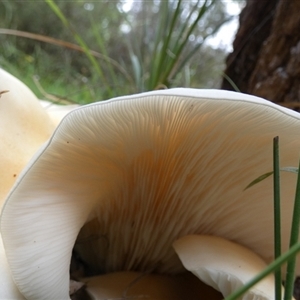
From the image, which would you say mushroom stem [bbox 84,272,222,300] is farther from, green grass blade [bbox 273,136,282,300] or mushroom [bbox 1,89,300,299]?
green grass blade [bbox 273,136,282,300]

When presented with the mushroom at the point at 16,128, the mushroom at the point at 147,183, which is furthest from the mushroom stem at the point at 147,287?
the mushroom at the point at 16,128

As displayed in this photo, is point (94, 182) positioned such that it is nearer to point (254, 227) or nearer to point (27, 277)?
point (27, 277)

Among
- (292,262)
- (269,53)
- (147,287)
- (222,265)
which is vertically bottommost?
(147,287)

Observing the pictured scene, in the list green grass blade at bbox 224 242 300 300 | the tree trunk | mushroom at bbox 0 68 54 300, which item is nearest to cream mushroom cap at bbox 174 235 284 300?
green grass blade at bbox 224 242 300 300

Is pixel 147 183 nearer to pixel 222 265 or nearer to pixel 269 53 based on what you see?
pixel 222 265

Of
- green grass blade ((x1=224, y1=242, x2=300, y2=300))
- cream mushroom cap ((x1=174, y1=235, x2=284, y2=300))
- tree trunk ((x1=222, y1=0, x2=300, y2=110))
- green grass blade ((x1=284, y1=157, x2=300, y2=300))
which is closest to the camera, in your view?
green grass blade ((x1=224, y1=242, x2=300, y2=300))

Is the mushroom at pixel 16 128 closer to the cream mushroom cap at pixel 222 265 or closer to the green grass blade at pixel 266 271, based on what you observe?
the cream mushroom cap at pixel 222 265

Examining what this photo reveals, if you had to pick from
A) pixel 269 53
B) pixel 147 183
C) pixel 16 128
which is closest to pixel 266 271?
pixel 147 183
